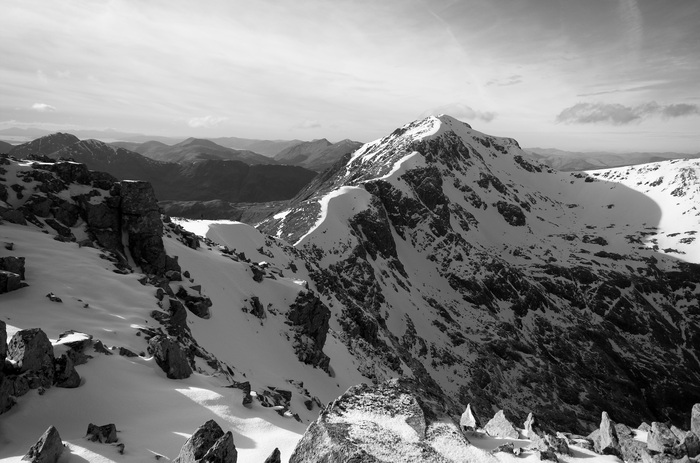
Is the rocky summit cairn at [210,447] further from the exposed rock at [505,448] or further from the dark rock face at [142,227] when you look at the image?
the dark rock face at [142,227]

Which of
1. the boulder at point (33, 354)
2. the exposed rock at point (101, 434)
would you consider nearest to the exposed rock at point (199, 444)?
the exposed rock at point (101, 434)

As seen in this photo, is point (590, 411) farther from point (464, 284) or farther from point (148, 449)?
point (148, 449)

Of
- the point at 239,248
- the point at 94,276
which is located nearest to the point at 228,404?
the point at 94,276

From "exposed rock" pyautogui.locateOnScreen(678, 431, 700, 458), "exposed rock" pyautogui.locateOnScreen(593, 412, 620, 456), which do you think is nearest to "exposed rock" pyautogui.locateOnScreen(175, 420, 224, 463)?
"exposed rock" pyautogui.locateOnScreen(593, 412, 620, 456)

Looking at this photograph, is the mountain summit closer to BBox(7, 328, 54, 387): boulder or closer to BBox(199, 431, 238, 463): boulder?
BBox(7, 328, 54, 387): boulder

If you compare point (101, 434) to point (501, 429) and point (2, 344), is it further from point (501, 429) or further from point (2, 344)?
point (501, 429)

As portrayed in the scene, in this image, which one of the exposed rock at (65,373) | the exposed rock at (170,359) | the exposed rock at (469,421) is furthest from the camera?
the exposed rock at (170,359)

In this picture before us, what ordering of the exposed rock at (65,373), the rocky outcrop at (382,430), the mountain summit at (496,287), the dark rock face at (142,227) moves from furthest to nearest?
the mountain summit at (496,287) → the dark rock face at (142,227) → the exposed rock at (65,373) → the rocky outcrop at (382,430)
